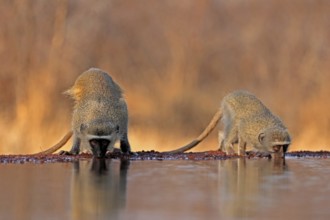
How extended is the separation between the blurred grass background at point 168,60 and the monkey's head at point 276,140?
5232 mm

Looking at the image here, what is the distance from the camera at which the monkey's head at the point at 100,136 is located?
10.7 metres

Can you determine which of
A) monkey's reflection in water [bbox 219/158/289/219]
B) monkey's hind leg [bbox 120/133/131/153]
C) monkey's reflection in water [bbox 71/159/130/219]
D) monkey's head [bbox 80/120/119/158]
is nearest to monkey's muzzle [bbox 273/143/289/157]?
monkey's reflection in water [bbox 219/158/289/219]

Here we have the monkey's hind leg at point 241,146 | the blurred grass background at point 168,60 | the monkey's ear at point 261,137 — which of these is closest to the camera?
the monkey's ear at point 261,137

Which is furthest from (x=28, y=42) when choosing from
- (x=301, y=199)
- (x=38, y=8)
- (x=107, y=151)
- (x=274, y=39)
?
(x=301, y=199)

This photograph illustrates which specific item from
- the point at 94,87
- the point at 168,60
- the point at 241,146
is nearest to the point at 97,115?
the point at 94,87

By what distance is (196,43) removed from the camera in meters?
18.3

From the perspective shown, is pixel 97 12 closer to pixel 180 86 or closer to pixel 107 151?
pixel 180 86

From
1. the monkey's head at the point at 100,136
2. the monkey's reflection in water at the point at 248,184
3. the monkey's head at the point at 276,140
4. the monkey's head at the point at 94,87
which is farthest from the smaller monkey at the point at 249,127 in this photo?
the monkey's head at the point at 100,136

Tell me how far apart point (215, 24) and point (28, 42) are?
12.5 ft

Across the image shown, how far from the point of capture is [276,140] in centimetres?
1126

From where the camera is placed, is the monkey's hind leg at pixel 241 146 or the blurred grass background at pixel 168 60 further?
the blurred grass background at pixel 168 60

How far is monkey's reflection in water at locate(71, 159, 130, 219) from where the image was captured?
20.0 ft

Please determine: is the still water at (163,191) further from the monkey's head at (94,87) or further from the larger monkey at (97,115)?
the monkey's head at (94,87)

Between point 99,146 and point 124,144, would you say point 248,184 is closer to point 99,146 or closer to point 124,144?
point 99,146
